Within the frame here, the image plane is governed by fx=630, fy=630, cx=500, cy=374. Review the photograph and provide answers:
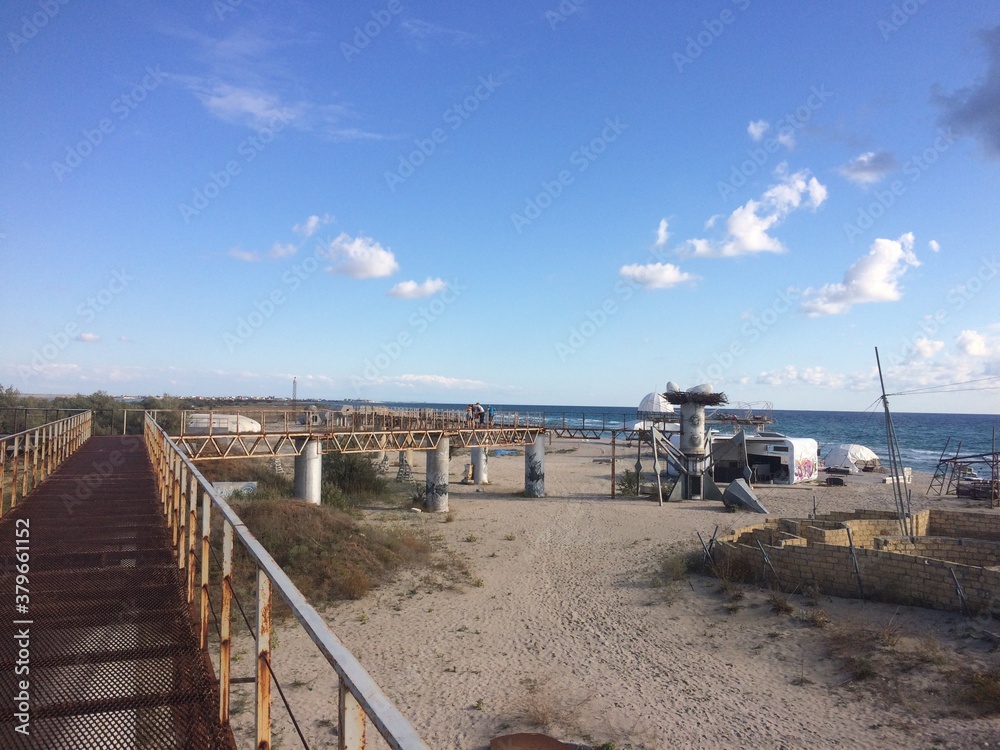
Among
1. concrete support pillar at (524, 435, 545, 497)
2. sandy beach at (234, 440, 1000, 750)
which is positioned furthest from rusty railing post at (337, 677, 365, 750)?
concrete support pillar at (524, 435, 545, 497)

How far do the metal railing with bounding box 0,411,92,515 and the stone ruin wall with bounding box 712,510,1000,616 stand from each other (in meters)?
14.7

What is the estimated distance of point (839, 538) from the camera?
58.2 feet

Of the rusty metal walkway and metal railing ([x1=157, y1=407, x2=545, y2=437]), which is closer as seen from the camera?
the rusty metal walkway

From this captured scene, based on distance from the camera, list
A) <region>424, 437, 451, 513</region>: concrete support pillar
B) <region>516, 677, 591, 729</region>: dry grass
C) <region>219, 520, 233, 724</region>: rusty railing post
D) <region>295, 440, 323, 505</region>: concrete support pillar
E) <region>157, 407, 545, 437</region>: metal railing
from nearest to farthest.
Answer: <region>219, 520, 233, 724</region>: rusty railing post < <region>516, 677, 591, 729</region>: dry grass < <region>295, 440, 323, 505</region>: concrete support pillar < <region>424, 437, 451, 513</region>: concrete support pillar < <region>157, 407, 545, 437</region>: metal railing

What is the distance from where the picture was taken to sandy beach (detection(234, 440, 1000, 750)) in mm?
9375

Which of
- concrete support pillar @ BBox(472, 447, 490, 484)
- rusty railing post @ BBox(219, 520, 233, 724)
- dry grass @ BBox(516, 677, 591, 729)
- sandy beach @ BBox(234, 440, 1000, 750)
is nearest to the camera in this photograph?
rusty railing post @ BBox(219, 520, 233, 724)

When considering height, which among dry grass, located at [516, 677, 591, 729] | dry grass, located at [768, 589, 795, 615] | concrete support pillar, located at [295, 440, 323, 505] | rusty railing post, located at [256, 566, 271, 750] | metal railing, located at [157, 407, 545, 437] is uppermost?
metal railing, located at [157, 407, 545, 437]

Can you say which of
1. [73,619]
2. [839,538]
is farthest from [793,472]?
[73,619]

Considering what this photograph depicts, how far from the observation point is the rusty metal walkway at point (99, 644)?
331cm

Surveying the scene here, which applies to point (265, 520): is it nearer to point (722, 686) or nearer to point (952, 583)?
point (722, 686)

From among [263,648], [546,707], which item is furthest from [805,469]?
[263,648]

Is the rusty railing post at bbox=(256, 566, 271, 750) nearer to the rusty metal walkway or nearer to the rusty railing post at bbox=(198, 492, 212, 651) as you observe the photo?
the rusty metal walkway

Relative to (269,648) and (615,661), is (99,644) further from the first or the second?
(615,661)

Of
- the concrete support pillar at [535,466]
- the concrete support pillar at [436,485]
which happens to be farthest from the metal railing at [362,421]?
the concrete support pillar at [436,485]
